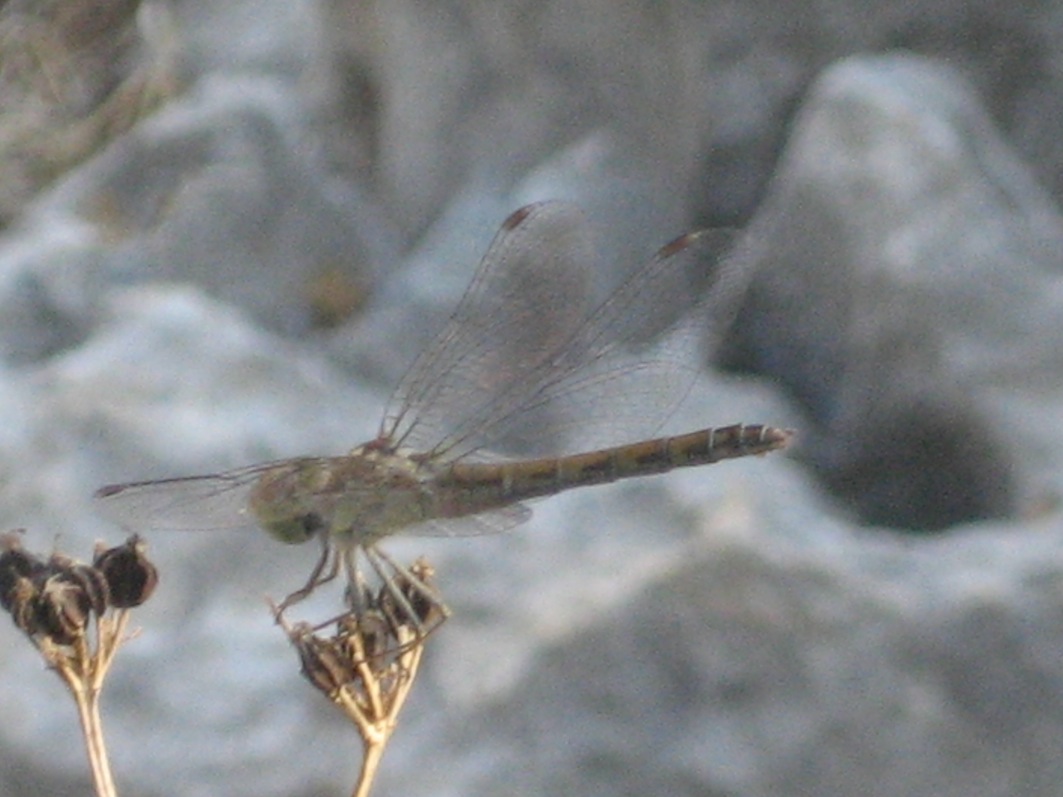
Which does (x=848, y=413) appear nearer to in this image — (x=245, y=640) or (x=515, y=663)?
(x=515, y=663)

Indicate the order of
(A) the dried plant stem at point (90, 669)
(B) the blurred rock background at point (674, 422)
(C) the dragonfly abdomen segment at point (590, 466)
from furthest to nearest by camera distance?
(B) the blurred rock background at point (674, 422) → (C) the dragonfly abdomen segment at point (590, 466) → (A) the dried plant stem at point (90, 669)

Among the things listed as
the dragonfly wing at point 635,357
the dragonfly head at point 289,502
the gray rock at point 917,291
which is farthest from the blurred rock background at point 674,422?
the dragonfly head at point 289,502

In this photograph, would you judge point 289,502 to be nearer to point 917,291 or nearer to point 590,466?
point 590,466

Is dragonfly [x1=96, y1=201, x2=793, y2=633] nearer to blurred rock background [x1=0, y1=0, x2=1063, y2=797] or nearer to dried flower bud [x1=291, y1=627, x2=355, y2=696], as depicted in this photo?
dried flower bud [x1=291, y1=627, x2=355, y2=696]

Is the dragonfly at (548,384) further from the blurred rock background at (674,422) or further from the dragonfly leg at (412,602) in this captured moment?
the blurred rock background at (674,422)

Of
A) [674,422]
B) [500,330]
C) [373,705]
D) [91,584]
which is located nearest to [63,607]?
[91,584]

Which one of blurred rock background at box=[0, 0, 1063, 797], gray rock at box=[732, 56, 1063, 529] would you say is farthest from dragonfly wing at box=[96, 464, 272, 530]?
gray rock at box=[732, 56, 1063, 529]
